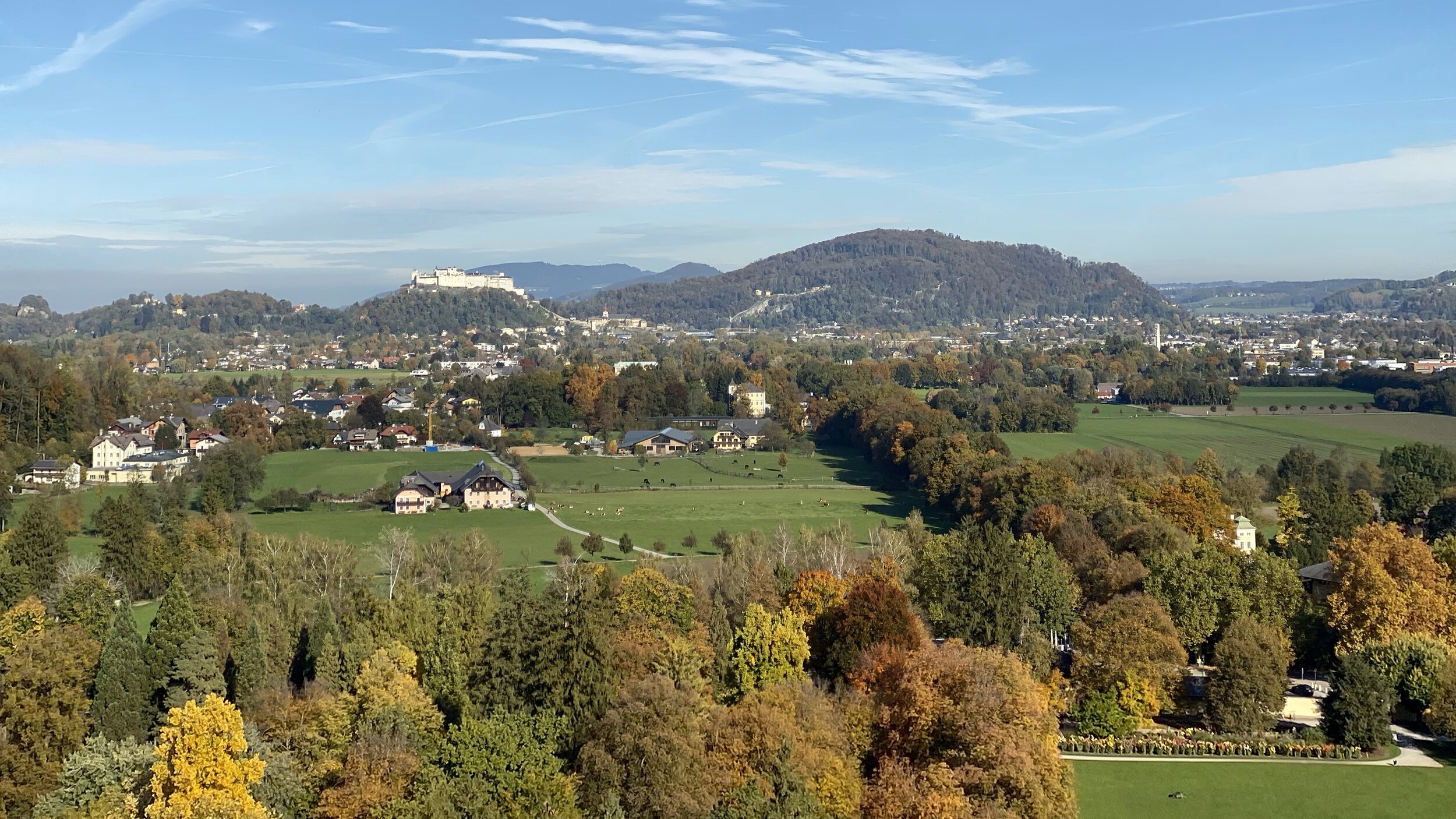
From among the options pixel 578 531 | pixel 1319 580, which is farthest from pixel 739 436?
pixel 1319 580

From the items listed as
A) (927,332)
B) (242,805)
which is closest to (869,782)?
(242,805)

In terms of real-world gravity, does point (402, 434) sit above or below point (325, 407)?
below

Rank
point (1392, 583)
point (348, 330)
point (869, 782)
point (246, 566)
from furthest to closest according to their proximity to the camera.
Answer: point (348, 330), point (246, 566), point (1392, 583), point (869, 782)

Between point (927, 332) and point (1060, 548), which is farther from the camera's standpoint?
point (927, 332)

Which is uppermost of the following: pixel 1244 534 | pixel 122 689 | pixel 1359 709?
pixel 122 689

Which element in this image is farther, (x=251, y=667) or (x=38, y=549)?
(x=38, y=549)

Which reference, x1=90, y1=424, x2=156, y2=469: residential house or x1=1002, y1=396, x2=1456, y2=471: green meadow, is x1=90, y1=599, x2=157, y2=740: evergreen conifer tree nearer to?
x1=90, y1=424, x2=156, y2=469: residential house

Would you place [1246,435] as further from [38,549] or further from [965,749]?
[38,549]

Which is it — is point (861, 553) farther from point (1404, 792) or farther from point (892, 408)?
point (892, 408)

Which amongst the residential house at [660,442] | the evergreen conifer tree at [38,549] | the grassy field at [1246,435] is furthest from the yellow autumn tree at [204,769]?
the residential house at [660,442]
